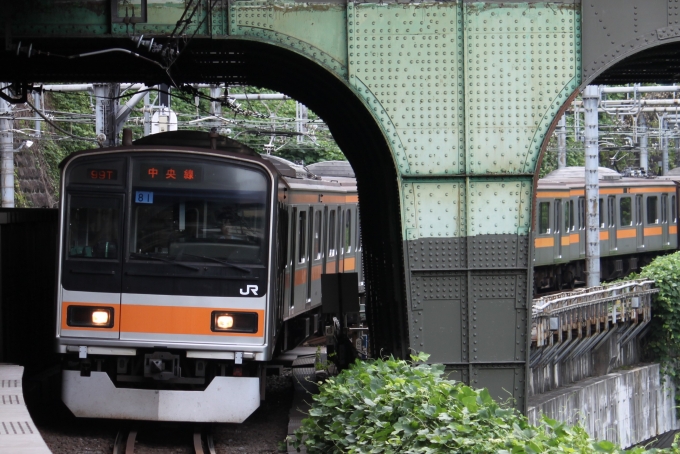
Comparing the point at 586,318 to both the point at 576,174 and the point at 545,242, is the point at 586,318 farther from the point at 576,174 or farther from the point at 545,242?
the point at 576,174

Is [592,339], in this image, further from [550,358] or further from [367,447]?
[367,447]

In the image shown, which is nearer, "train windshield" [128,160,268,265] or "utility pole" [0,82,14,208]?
"train windshield" [128,160,268,265]

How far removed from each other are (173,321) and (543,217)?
48.6 ft

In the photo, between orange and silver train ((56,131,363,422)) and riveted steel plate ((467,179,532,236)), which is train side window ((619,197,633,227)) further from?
orange and silver train ((56,131,363,422))

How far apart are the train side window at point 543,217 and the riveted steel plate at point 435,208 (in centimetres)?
1398

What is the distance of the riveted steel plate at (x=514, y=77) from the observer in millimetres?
→ 8719

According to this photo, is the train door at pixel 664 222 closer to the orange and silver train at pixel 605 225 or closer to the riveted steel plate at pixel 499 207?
the orange and silver train at pixel 605 225

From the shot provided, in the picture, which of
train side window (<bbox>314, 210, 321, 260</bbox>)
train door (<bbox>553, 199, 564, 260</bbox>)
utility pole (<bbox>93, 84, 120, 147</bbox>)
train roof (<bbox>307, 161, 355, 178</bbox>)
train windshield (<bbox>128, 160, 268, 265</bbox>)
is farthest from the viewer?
train door (<bbox>553, 199, 564, 260</bbox>)

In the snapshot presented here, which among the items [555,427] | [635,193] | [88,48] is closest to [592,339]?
[635,193]

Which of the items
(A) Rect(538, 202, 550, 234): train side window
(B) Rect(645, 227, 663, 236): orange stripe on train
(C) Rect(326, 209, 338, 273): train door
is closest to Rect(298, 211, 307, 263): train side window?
(C) Rect(326, 209, 338, 273): train door

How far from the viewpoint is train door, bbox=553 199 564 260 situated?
2335 cm

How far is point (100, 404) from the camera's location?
9.34 metres

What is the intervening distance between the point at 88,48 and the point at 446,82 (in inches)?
130

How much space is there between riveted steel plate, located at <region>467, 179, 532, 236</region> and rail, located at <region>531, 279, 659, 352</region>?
648cm
